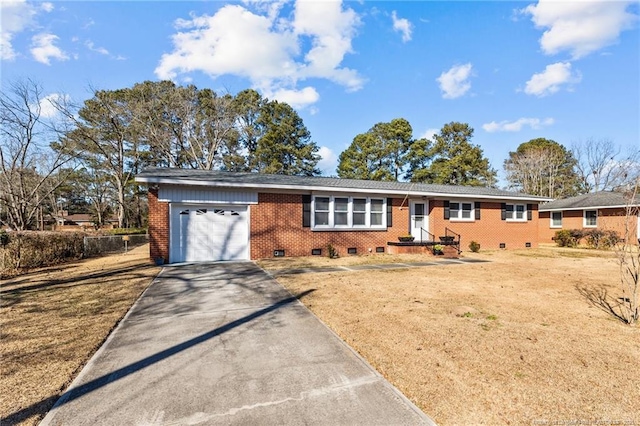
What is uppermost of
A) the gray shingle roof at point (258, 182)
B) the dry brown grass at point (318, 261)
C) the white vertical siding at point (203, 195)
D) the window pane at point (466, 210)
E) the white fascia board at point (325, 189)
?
the gray shingle roof at point (258, 182)

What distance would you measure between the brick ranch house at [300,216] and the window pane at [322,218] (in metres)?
0.04

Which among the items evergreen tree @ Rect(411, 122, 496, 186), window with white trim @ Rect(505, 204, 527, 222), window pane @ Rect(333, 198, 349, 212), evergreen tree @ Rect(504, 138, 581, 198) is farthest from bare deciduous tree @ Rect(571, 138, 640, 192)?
window pane @ Rect(333, 198, 349, 212)

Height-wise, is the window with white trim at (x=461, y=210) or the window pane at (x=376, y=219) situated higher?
the window with white trim at (x=461, y=210)

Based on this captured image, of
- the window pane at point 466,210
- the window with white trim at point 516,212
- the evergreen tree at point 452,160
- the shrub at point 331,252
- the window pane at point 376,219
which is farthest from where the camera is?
the evergreen tree at point 452,160

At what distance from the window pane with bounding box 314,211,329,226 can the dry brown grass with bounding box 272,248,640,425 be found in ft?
17.9

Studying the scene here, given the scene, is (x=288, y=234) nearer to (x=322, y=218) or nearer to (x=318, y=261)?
(x=322, y=218)

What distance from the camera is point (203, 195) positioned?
1095 centimetres

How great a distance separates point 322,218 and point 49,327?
31.6 ft

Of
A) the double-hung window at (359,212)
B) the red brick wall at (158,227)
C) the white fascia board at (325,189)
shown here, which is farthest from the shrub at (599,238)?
the red brick wall at (158,227)

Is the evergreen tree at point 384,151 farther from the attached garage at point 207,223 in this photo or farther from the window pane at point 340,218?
the attached garage at point 207,223

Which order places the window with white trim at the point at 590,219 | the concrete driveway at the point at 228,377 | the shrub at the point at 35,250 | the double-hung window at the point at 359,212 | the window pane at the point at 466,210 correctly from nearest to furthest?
the concrete driveway at the point at 228,377 → the shrub at the point at 35,250 → the double-hung window at the point at 359,212 → the window pane at the point at 466,210 → the window with white trim at the point at 590,219

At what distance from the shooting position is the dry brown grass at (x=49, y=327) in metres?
2.64

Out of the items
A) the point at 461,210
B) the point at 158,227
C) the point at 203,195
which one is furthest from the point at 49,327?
the point at 461,210

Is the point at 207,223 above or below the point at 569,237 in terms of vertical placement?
above
